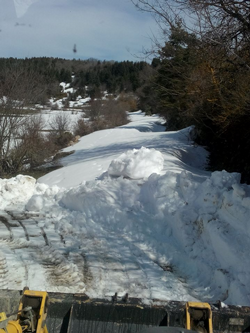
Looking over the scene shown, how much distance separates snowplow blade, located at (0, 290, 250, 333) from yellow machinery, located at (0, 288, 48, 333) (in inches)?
6.4

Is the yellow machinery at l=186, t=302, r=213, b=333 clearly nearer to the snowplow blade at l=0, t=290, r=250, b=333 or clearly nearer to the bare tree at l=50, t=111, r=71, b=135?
the snowplow blade at l=0, t=290, r=250, b=333

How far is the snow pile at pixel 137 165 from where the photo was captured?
931 cm

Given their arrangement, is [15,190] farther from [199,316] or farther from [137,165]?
[199,316]

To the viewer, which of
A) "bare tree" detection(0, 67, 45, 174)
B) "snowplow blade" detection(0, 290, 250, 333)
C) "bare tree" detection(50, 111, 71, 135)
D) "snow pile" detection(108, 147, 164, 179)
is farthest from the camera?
"bare tree" detection(50, 111, 71, 135)

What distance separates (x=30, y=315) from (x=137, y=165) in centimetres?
642

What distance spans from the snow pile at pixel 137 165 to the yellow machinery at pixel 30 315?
20.1ft

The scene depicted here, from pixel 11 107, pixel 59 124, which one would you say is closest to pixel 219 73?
pixel 11 107

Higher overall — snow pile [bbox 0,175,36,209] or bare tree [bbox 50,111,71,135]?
bare tree [bbox 50,111,71,135]

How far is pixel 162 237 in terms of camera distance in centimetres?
710

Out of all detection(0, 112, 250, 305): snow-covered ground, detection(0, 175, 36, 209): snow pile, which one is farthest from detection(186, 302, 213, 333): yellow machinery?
detection(0, 175, 36, 209): snow pile

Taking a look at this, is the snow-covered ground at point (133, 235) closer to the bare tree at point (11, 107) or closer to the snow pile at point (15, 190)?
the snow pile at point (15, 190)

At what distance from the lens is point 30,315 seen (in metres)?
3.14

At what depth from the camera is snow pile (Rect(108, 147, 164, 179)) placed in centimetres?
931

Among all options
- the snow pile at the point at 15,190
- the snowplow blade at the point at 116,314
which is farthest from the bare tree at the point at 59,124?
the snowplow blade at the point at 116,314
